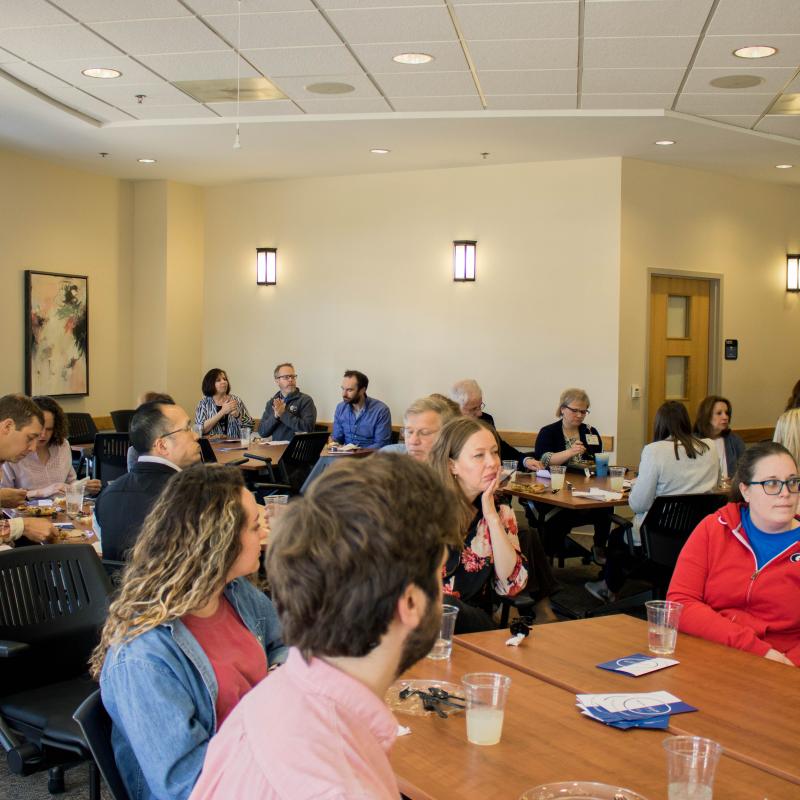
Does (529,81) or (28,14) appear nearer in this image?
(28,14)

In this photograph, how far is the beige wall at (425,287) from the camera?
8.68m

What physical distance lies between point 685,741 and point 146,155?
8219mm

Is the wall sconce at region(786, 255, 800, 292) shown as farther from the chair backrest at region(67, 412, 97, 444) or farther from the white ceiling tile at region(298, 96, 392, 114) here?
the chair backrest at region(67, 412, 97, 444)

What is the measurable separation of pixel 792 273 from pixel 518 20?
595 cm

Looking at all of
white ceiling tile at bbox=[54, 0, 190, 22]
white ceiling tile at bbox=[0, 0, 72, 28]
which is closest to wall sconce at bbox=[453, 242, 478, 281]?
white ceiling tile at bbox=[54, 0, 190, 22]

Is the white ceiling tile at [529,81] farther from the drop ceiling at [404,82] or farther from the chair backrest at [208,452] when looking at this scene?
the chair backrest at [208,452]

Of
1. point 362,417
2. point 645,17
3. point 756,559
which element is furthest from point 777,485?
point 362,417

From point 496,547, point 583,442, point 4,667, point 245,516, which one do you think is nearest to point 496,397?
point 583,442

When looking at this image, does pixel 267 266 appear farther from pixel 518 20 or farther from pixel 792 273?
pixel 792 273

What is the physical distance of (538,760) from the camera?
1.97m

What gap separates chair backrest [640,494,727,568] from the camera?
512 cm

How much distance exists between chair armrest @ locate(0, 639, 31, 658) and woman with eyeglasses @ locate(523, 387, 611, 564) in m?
4.27

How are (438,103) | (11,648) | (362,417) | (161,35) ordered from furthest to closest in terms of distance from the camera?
1. (362,417)
2. (438,103)
3. (161,35)
4. (11,648)

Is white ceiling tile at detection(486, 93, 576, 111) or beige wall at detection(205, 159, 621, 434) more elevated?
white ceiling tile at detection(486, 93, 576, 111)
